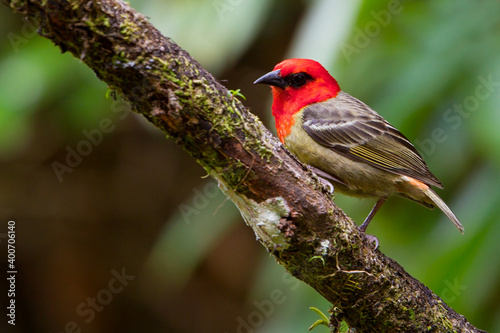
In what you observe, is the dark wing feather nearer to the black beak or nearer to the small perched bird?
the small perched bird

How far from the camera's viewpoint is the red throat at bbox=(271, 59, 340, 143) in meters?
3.89

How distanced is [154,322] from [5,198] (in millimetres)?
2263

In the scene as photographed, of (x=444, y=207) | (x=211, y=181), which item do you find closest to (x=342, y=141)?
(x=444, y=207)

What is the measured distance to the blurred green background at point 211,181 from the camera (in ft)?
11.2

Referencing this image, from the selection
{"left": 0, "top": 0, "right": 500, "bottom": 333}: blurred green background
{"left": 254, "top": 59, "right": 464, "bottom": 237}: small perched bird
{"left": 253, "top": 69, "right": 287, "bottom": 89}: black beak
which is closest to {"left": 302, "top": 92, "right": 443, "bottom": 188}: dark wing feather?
{"left": 254, "top": 59, "right": 464, "bottom": 237}: small perched bird

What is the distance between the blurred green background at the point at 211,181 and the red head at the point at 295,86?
15cm

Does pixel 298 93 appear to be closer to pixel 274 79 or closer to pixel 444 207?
pixel 274 79

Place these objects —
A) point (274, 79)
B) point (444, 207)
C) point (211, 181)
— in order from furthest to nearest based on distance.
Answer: point (211, 181)
point (274, 79)
point (444, 207)

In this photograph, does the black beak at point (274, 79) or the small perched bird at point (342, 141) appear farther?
the black beak at point (274, 79)

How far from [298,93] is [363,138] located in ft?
1.72

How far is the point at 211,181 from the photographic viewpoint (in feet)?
18.3

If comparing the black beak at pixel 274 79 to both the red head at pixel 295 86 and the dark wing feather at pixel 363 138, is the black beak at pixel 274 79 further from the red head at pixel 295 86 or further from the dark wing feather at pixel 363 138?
the dark wing feather at pixel 363 138

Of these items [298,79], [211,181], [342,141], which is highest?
[298,79]

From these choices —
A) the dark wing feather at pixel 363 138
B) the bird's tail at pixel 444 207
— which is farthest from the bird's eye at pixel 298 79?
the bird's tail at pixel 444 207
